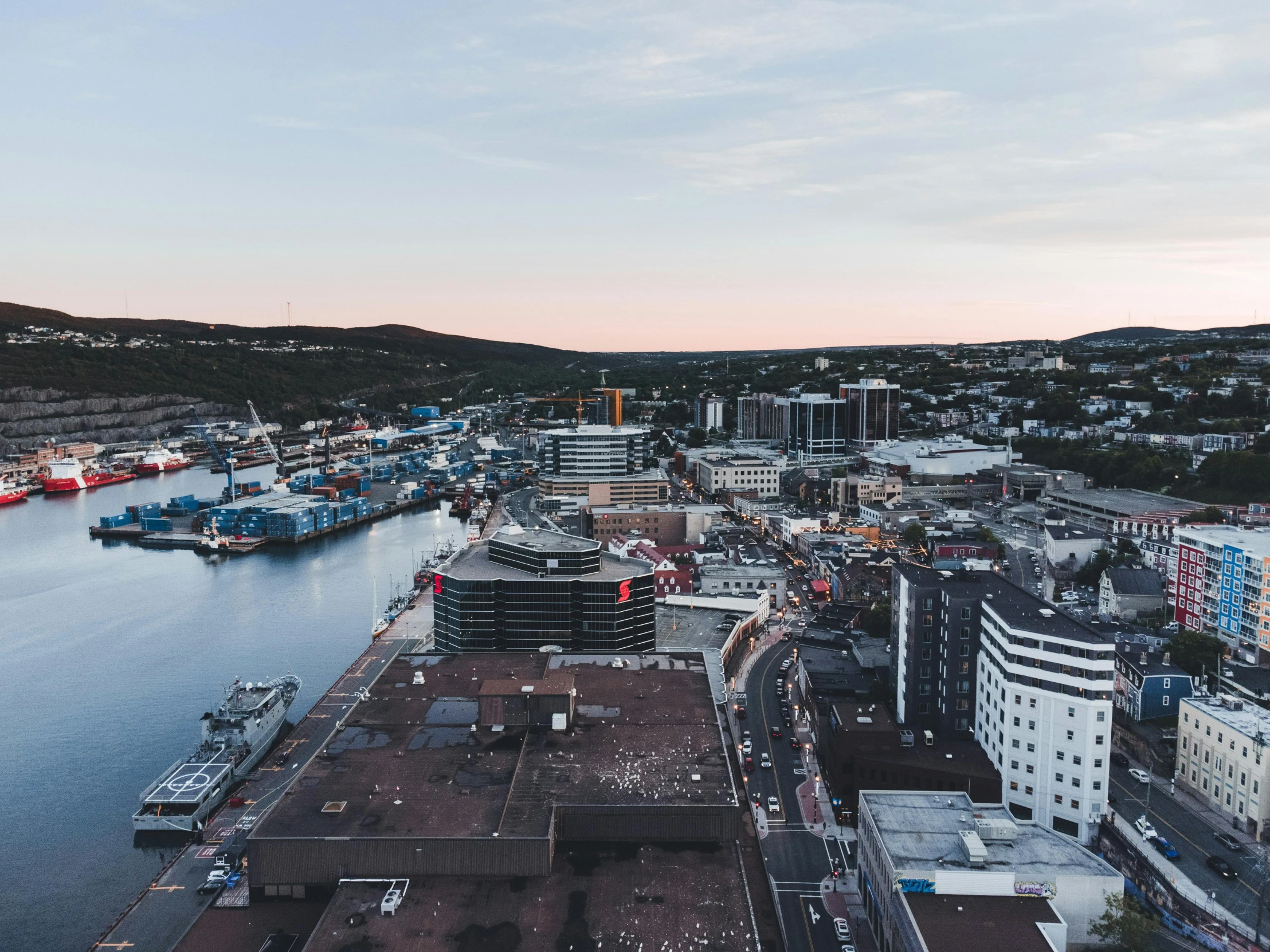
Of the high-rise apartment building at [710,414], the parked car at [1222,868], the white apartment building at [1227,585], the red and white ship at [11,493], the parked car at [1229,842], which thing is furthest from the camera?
the high-rise apartment building at [710,414]

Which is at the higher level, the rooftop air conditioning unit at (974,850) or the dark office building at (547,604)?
the dark office building at (547,604)

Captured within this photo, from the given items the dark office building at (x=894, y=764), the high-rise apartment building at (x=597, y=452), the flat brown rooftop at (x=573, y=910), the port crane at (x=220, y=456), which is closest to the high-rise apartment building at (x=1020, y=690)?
the dark office building at (x=894, y=764)

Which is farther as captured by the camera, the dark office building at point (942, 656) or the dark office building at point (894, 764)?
the dark office building at point (942, 656)

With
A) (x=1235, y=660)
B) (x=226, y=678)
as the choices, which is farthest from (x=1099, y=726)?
(x=226, y=678)

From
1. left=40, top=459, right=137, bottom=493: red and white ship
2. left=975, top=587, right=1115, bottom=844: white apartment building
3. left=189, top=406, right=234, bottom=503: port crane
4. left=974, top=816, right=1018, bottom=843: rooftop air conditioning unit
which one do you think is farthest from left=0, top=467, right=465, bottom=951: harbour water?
left=975, top=587, right=1115, bottom=844: white apartment building

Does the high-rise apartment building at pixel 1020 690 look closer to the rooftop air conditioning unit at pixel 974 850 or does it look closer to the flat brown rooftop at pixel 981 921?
the rooftop air conditioning unit at pixel 974 850

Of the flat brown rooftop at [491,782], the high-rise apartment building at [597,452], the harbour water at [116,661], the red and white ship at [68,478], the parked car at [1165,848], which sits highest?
the high-rise apartment building at [597,452]
